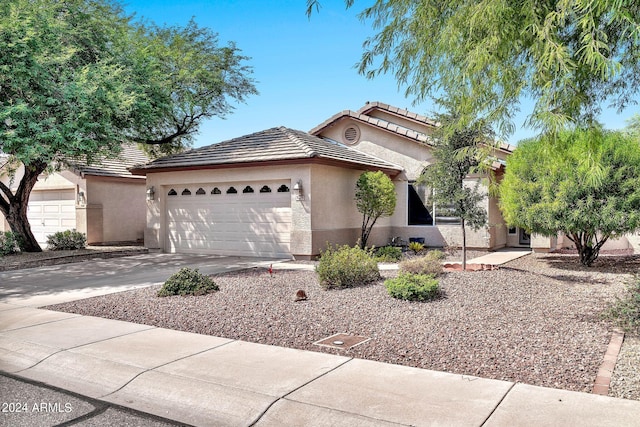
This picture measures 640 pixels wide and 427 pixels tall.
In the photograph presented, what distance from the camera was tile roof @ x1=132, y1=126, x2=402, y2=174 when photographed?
1631 centimetres

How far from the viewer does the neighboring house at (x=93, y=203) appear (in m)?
21.4

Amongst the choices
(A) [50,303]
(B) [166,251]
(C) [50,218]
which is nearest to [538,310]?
(A) [50,303]

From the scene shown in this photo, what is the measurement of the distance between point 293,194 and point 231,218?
2.83 m

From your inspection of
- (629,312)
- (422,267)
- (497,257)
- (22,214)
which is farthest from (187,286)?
(22,214)

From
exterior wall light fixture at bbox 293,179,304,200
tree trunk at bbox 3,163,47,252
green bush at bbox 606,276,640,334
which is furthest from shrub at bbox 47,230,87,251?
green bush at bbox 606,276,640,334

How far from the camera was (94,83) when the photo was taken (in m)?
14.5

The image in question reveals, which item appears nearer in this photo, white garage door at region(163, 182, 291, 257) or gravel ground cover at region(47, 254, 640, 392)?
gravel ground cover at region(47, 254, 640, 392)

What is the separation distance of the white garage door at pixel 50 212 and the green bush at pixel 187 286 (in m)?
13.7

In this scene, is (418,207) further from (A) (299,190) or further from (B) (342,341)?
(B) (342,341)

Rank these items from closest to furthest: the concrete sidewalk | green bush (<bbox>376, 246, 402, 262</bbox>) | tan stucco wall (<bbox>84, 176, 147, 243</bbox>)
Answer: the concrete sidewalk < green bush (<bbox>376, 246, 402, 262</bbox>) < tan stucco wall (<bbox>84, 176, 147, 243</bbox>)

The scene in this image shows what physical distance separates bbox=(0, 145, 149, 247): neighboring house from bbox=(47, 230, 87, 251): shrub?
4.10 feet

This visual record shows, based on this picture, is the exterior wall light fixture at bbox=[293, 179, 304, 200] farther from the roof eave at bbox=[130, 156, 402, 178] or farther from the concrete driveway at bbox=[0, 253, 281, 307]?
the concrete driveway at bbox=[0, 253, 281, 307]

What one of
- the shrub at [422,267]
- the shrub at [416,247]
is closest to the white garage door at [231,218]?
the shrub at [416,247]

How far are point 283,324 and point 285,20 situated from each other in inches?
258
